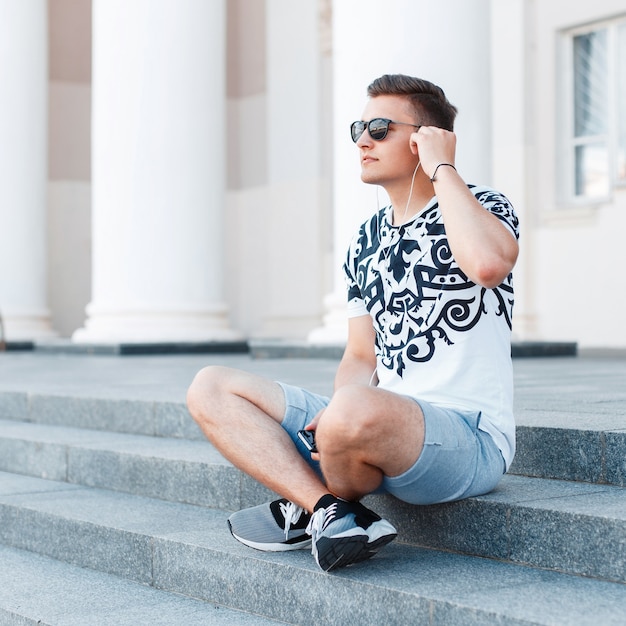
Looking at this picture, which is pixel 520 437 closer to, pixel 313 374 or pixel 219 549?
pixel 219 549

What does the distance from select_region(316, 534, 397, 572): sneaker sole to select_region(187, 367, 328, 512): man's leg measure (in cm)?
30

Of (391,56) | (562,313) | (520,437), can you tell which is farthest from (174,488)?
(562,313)

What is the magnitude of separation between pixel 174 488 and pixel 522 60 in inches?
453

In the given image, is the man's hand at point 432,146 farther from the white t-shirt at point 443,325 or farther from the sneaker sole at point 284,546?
the sneaker sole at point 284,546

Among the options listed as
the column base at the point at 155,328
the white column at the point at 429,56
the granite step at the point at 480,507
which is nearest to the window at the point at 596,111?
the column base at the point at 155,328

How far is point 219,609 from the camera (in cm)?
421

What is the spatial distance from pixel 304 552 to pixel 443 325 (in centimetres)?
102

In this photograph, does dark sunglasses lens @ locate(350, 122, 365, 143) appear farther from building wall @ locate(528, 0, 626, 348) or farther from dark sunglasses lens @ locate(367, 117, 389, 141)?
building wall @ locate(528, 0, 626, 348)

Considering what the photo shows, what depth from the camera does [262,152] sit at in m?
19.5

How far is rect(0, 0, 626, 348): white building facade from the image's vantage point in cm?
1018

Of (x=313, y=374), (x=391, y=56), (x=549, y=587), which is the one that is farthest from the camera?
(x=391, y=56)

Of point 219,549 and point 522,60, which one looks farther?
point 522,60

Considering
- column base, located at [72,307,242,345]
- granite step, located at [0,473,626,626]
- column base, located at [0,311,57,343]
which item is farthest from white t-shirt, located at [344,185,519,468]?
column base, located at [0,311,57,343]

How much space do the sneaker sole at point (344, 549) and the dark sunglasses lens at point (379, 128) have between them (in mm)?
1495
